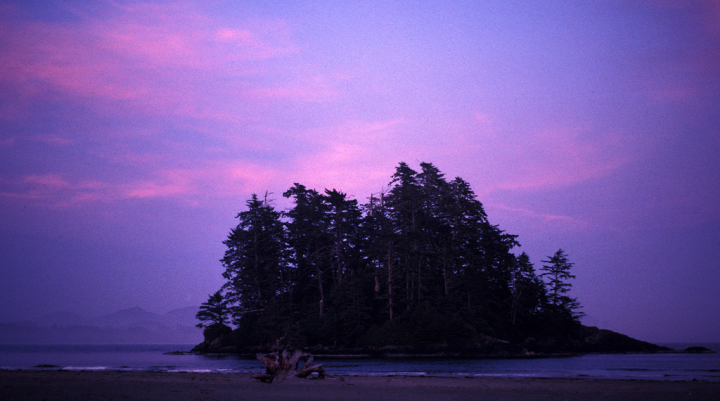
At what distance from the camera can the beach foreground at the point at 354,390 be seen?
1856 cm

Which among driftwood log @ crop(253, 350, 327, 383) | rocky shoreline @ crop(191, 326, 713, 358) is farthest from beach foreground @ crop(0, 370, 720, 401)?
rocky shoreline @ crop(191, 326, 713, 358)

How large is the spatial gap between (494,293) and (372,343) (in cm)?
1804

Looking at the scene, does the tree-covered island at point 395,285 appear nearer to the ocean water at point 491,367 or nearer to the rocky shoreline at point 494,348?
the rocky shoreline at point 494,348

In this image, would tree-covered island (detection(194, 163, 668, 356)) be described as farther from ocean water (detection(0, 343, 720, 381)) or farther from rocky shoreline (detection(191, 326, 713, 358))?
ocean water (detection(0, 343, 720, 381))

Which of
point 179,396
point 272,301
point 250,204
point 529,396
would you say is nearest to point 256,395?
point 179,396

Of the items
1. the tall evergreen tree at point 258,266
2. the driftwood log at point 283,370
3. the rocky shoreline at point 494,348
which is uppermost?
the tall evergreen tree at point 258,266

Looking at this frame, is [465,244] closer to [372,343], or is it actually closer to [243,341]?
[372,343]

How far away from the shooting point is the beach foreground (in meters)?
18.6

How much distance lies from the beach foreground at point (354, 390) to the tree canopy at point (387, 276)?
112 ft

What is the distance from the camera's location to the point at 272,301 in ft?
212

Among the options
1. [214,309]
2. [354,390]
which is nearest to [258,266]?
[214,309]

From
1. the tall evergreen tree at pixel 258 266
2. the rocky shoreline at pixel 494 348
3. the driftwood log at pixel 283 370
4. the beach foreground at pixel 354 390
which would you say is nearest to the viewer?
the beach foreground at pixel 354 390

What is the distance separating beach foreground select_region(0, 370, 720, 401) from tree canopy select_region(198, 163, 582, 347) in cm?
3404

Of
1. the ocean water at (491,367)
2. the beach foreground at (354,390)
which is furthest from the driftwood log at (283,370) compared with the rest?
the ocean water at (491,367)
